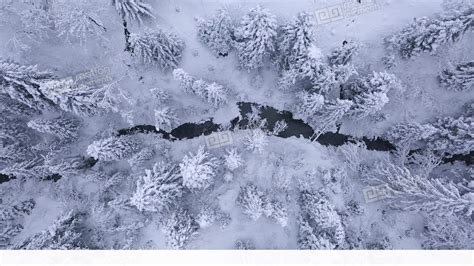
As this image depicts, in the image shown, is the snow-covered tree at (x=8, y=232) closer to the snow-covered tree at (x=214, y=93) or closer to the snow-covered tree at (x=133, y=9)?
the snow-covered tree at (x=214, y=93)

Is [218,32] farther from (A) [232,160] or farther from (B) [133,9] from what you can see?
(A) [232,160]

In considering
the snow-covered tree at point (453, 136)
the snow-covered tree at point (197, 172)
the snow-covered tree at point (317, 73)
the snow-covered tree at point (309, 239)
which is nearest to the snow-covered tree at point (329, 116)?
the snow-covered tree at point (317, 73)

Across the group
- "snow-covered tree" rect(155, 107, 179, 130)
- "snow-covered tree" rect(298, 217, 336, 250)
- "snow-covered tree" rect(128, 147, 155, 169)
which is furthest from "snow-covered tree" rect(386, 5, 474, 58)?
"snow-covered tree" rect(128, 147, 155, 169)

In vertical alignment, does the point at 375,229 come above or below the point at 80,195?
below

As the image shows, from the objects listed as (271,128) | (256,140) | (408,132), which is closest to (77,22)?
(256,140)
